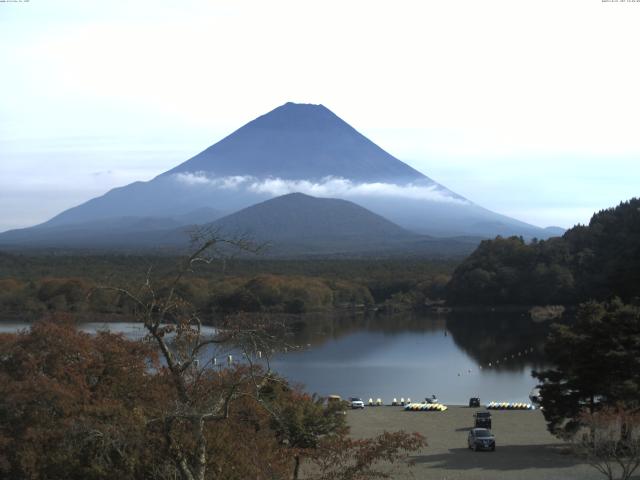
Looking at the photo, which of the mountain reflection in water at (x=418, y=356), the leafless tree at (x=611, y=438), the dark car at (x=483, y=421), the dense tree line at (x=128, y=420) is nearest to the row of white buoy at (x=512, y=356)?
Result: the mountain reflection in water at (x=418, y=356)

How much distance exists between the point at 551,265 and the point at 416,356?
65.2 feet

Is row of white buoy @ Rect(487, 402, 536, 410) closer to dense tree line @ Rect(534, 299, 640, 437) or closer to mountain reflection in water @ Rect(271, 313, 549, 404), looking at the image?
mountain reflection in water @ Rect(271, 313, 549, 404)

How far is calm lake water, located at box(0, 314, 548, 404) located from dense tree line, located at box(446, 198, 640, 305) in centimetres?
401

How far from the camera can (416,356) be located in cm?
3189

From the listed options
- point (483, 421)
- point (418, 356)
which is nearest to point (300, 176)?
point (418, 356)

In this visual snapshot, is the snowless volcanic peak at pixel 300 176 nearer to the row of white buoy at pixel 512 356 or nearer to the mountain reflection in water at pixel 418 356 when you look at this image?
the mountain reflection in water at pixel 418 356

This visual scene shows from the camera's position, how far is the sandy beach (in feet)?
39.4

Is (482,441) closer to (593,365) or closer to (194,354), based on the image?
(593,365)

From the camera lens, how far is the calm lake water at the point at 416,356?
24812 millimetres

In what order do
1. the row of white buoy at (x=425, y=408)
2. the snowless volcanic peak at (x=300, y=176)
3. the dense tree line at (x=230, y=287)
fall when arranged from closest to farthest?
the row of white buoy at (x=425, y=408) < the dense tree line at (x=230, y=287) < the snowless volcanic peak at (x=300, y=176)

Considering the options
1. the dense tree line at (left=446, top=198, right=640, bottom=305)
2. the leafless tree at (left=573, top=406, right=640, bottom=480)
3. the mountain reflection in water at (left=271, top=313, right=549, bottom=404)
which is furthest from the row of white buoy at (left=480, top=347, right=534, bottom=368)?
the leafless tree at (left=573, top=406, right=640, bottom=480)

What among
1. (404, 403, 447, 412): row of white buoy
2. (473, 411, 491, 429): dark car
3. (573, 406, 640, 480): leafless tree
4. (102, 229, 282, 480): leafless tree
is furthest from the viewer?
(404, 403, 447, 412): row of white buoy

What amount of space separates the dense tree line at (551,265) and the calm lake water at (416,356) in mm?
4009

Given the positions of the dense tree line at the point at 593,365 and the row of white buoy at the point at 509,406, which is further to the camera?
the row of white buoy at the point at 509,406
